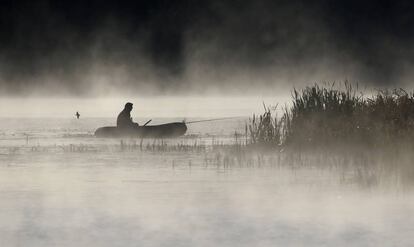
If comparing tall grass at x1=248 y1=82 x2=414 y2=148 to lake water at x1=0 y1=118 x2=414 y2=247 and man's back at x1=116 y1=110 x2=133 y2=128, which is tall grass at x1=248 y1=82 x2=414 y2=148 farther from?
man's back at x1=116 y1=110 x2=133 y2=128

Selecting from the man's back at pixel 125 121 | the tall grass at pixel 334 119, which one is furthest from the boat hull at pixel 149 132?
the tall grass at pixel 334 119

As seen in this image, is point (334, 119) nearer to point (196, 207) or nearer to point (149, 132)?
point (196, 207)

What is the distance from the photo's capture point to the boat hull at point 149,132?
132ft

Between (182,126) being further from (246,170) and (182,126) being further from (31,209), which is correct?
(31,209)

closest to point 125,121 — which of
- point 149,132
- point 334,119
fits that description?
point 149,132

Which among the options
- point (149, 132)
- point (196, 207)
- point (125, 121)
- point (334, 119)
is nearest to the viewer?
point (196, 207)

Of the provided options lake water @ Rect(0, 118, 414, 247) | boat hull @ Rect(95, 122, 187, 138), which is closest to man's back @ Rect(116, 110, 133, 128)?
boat hull @ Rect(95, 122, 187, 138)

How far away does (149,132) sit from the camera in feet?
133

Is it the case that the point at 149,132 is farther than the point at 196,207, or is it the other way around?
the point at 149,132

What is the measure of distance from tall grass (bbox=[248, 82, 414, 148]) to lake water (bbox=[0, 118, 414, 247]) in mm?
2800

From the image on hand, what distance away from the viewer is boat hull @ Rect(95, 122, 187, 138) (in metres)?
40.2

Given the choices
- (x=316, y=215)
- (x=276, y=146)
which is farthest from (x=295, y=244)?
(x=276, y=146)

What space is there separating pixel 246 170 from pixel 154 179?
2912 millimetres

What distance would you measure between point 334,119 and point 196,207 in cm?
1096
